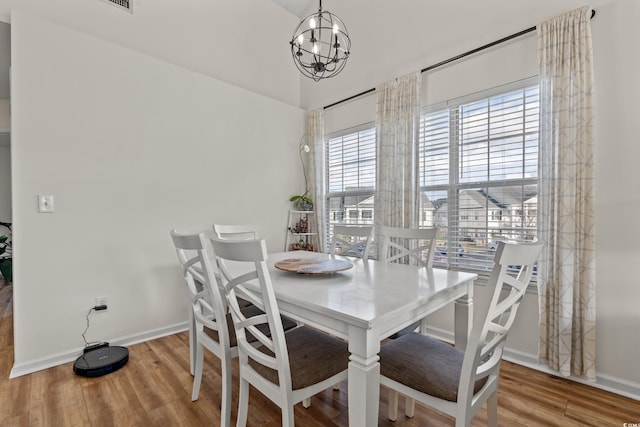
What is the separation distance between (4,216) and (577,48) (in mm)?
8387

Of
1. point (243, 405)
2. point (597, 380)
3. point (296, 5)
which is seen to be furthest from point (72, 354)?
point (296, 5)

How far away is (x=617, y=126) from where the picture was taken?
1911mm

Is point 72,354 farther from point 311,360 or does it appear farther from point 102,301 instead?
point 311,360

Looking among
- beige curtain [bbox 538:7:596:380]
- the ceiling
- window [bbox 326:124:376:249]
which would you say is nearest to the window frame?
window [bbox 326:124:376:249]

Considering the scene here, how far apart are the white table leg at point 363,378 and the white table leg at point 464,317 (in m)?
0.75

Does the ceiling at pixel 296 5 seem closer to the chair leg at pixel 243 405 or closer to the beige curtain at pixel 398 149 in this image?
the beige curtain at pixel 398 149

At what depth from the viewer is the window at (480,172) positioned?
230cm

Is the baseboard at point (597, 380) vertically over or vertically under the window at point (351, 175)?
under

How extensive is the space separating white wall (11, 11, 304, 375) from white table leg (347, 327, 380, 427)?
2.32m

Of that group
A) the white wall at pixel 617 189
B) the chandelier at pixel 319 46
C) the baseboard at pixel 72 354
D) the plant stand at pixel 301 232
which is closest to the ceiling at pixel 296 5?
the chandelier at pixel 319 46

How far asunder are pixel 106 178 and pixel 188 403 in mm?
1869

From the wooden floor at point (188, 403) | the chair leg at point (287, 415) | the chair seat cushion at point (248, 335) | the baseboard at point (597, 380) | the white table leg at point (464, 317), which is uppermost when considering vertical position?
the white table leg at point (464, 317)

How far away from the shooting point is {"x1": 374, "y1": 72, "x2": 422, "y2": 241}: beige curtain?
287 cm

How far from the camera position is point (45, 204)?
86.5 inches
